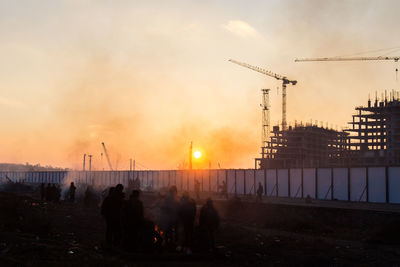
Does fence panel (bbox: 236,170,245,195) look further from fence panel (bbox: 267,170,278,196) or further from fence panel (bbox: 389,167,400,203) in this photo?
fence panel (bbox: 389,167,400,203)

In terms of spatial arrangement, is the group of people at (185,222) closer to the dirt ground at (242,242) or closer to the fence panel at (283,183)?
the dirt ground at (242,242)

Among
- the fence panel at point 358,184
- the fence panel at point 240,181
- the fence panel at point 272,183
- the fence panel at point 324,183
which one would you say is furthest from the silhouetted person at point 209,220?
the fence panel at point 240,181

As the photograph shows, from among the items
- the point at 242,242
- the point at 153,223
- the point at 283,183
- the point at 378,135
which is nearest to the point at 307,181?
A: the point at 283,183

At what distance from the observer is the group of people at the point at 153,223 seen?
15.8m

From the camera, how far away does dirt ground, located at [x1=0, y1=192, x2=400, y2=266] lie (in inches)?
559

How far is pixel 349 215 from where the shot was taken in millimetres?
33469

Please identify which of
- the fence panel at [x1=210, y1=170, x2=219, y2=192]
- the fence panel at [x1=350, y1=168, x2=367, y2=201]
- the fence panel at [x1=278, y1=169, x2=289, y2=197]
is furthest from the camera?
the fence panel at [x1=210, y1=170, x2=219, y2=192]

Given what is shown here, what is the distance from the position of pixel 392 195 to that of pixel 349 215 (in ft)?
46.8

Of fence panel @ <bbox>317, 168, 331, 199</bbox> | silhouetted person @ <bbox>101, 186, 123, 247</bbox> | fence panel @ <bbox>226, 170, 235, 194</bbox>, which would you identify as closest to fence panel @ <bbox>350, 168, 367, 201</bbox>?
fence panel @ <bbox>317, 168, 331, 199</bbox>

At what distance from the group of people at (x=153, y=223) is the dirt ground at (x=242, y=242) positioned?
0.60 metres

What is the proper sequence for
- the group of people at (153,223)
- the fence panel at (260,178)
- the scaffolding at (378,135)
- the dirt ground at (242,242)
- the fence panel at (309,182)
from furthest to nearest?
1. the scaffolding at (378,135)
2. the fence panel at (260,178)
3. the fence panel at (309,182)
4. the group of people at (153,223)
5. the dirt ground at (242,242)

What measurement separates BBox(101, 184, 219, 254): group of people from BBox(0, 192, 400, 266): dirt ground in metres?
0.60

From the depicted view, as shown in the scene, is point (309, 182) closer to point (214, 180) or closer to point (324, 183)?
point (324, 183)

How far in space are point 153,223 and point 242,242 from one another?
6.38 meters
